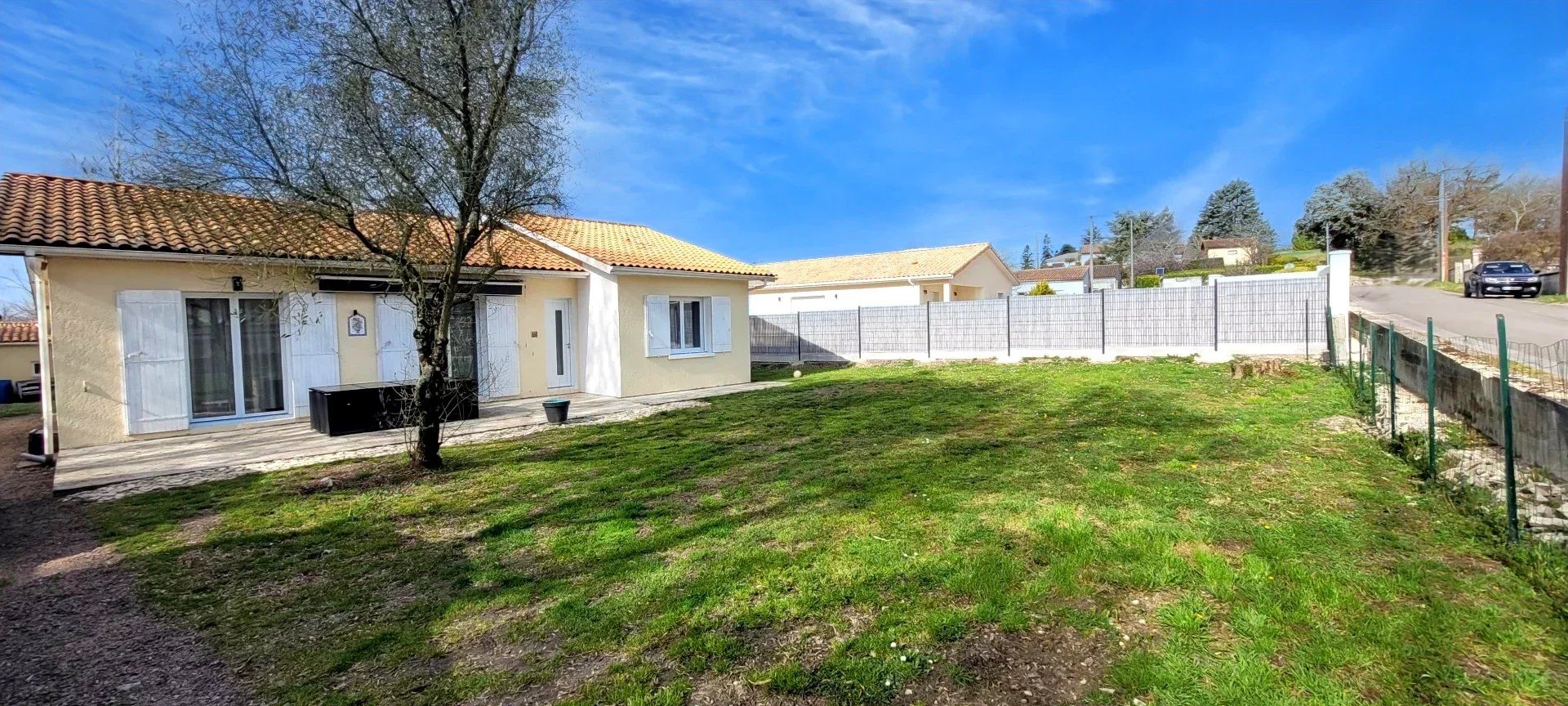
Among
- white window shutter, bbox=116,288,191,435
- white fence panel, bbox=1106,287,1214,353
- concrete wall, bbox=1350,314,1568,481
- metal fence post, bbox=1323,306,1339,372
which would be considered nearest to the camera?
concrete wall, bbox=1350,314,1568,481

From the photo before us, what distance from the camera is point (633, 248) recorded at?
1587 centimetres

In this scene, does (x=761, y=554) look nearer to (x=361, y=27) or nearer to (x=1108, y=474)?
(x=1108, y=474)

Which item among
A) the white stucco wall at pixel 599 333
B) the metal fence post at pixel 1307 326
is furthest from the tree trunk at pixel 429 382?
the metal fence post at pixel 1307 326

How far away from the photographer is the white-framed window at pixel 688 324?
49.7ft

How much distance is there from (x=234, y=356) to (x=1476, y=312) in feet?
102

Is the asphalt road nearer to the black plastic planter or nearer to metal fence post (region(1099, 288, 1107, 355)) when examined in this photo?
metal fence post (region(1099, 288, 1107, 355))

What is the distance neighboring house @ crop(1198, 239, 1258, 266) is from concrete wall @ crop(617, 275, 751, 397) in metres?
55.9

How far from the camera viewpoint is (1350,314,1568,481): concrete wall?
15.0 ft

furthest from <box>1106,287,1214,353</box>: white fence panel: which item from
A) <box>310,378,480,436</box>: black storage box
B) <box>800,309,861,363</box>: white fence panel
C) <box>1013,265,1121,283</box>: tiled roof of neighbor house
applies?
<box>1013,265,1121,283</box>: tiled roof of neighbor house

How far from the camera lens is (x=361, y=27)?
6.57 metres

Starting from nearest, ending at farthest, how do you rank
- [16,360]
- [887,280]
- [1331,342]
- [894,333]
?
[1331,342]
[894,333]
[16,360]
[887,280]

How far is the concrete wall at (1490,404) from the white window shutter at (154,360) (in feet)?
48.5

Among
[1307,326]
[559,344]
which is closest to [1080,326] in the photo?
[1307,326]

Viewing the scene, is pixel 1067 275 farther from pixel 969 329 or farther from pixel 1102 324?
pixel 1102 324
